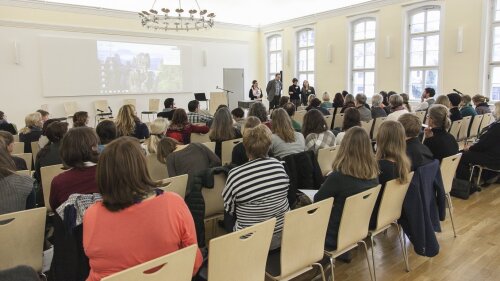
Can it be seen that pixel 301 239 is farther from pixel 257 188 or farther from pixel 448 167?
pixel 448 167

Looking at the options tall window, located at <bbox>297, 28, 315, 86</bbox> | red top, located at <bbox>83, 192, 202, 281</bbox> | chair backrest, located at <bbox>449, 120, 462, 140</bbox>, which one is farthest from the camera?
tall window, located at <bbox>297, 28, 315, 86</bbox>

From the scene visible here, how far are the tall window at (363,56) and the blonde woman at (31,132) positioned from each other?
9171mm

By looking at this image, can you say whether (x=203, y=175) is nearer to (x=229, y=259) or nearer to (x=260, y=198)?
(x=260, y=198)

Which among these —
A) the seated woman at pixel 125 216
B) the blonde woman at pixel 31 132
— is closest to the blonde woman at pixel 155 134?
the blonde woman at pixel 31 132

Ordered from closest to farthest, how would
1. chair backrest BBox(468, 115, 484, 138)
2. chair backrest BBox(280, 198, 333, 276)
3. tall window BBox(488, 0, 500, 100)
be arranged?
chair backrest BBox(280, 198, 333, 276)
chair backrest BBox(468, 115, 484, 138)
tall window BBox(488, 0, 500, 100)

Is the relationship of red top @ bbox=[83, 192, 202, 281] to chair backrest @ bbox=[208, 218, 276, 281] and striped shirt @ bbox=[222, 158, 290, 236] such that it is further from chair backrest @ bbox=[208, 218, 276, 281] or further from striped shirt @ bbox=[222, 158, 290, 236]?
striped shirt @ bbox=[222, 158, 290, 236]

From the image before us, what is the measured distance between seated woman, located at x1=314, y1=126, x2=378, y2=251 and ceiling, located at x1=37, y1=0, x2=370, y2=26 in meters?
9.83

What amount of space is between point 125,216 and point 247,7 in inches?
483

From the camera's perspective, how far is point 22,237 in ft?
6.77

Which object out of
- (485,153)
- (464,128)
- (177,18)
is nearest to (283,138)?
(485,153)

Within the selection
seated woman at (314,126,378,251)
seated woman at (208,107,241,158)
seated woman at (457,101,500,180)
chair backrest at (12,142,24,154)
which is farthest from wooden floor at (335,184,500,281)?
chair backrest at (12,142,24,154)

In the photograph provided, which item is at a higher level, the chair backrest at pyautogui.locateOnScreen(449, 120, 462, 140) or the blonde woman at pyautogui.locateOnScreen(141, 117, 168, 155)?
the blonde woman at pyautogui.locateOnScreen(141, 117, 168, 155)

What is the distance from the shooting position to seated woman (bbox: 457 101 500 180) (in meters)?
4.63

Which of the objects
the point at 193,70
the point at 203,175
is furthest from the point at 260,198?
the point at 193,70
